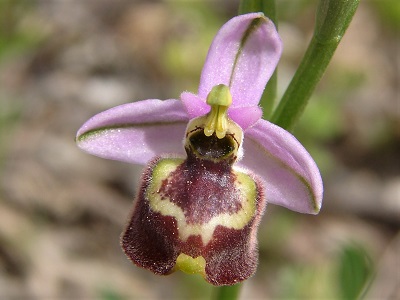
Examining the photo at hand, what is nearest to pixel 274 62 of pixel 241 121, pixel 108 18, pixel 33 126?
pixel 241 121

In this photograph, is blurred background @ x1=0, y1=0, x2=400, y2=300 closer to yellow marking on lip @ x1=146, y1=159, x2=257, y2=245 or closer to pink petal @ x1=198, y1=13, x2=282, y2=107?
yellow marking on lip @ x1=146, y1=159, x2=257, y2=245

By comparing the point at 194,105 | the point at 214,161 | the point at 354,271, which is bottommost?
the point at 354,271

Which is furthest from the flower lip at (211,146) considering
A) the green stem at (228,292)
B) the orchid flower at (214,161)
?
the green stem at (228,292)

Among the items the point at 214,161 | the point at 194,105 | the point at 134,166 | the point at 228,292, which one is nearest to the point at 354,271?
the point at 228,292

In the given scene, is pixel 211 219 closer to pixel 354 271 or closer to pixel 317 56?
pixel 317 56

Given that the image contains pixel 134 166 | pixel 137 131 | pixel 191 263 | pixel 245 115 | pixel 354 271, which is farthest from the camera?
pixel 134 166

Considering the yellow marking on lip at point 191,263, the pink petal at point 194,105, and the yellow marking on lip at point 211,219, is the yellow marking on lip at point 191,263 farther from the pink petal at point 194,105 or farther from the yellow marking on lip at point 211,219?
the pink petal at point 194,105

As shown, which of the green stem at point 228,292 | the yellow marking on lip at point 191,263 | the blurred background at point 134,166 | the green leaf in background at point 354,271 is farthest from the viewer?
the blurred background at point 134,166
